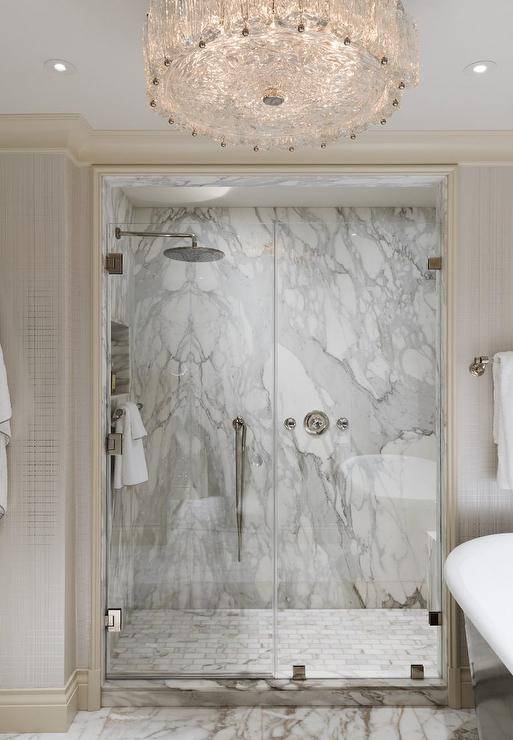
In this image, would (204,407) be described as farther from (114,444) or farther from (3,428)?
(3,428)

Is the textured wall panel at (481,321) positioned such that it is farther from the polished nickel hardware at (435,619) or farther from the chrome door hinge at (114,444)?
the chrome door hinge at (114,444)

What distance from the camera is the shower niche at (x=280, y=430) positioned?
9.41 feet

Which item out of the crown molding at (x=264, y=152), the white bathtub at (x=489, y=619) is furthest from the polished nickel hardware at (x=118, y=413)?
the white bathtub at (x=489, y=619)

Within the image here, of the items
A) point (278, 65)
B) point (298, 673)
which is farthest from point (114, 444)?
point (278, 65)

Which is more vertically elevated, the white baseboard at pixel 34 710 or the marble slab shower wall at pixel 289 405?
the marble slab shower wall at pixel 289 405

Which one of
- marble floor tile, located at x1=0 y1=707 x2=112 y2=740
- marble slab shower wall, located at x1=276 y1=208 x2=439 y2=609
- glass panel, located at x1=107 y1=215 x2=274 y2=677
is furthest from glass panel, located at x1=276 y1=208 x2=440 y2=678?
marble floor tile, located at x1=0 y1=707 x2=112 y2=740

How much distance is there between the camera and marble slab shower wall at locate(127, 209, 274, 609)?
287 centimetres

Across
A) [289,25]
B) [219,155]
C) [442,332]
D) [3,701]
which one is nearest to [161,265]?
[219,155]

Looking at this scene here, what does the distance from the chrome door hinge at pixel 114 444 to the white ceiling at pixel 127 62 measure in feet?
4.40

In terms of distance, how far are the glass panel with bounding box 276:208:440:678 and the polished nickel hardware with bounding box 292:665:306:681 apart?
3cm

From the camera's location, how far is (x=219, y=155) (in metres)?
2.80

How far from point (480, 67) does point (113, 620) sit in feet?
8.70

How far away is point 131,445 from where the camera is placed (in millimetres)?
2891

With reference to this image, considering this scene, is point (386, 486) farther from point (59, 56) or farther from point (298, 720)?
point (59, 56)
